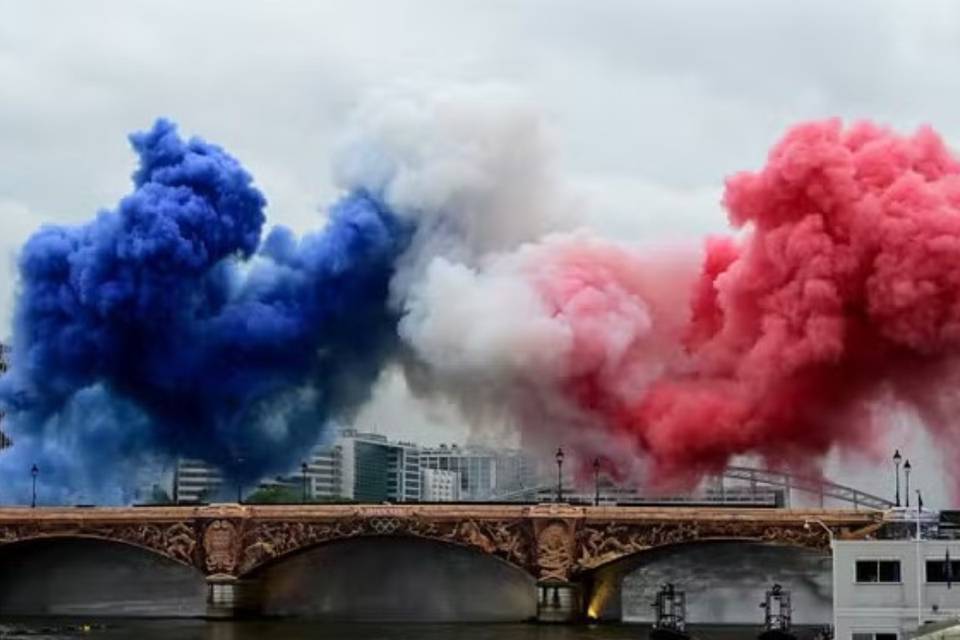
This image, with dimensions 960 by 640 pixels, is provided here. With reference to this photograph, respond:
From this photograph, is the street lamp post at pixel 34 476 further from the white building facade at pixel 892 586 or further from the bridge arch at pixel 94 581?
the white building facade at pixel 892 586

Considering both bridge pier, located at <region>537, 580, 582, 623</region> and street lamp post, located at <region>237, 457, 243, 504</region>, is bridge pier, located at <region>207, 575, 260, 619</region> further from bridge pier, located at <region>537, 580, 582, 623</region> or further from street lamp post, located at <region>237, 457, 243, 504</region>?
bridge pier, located at <region>537, 580, 582, 623</region>

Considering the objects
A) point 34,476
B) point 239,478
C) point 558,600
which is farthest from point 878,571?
point 34,476

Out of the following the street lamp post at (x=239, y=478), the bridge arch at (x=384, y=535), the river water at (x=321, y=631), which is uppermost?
the street lamp post at (x=239, y=478)

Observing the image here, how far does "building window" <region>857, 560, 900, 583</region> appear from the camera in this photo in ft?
226

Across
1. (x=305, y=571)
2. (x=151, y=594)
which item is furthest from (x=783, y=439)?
(x=151, y=594)

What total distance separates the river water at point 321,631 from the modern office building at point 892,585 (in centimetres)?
2781

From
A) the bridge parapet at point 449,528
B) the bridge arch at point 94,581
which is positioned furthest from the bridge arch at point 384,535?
the bridge arch at point 94,581

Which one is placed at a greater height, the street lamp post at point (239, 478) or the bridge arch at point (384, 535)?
the street lamp post at point (239, 478)

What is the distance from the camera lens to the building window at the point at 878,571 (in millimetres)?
68875

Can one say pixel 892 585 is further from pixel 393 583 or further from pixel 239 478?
pixel 239 478

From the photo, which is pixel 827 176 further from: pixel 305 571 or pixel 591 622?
pixel 305 571

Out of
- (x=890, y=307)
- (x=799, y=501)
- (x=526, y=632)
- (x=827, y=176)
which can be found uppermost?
(x=827, y=176)

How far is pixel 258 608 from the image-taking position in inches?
4668

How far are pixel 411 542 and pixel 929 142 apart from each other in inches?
1751
